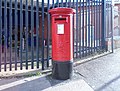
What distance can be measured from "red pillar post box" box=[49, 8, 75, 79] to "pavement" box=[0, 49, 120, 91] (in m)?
0.23

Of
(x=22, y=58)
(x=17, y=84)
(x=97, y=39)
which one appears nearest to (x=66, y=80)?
(x=17, y=84)

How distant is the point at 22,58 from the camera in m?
6.72

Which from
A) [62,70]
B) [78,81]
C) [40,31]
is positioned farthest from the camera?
[40,31]

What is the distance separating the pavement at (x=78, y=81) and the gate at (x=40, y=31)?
0.80m

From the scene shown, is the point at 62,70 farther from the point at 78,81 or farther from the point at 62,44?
the point at 62,44

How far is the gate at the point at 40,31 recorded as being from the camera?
6.50 metres

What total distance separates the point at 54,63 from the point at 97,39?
3188 mm

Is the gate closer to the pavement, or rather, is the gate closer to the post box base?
the pavement

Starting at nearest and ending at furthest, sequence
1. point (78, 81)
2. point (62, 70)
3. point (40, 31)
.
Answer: point (78, 81) < point (62, 70) < point (40, 31)

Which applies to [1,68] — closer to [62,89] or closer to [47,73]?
[47,73]

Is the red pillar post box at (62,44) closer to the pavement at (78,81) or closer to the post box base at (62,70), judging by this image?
the post box base at (62,70)

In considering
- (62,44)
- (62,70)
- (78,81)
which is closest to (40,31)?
(62,44)

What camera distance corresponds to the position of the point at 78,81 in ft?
18.7

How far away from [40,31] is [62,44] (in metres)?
1.85
